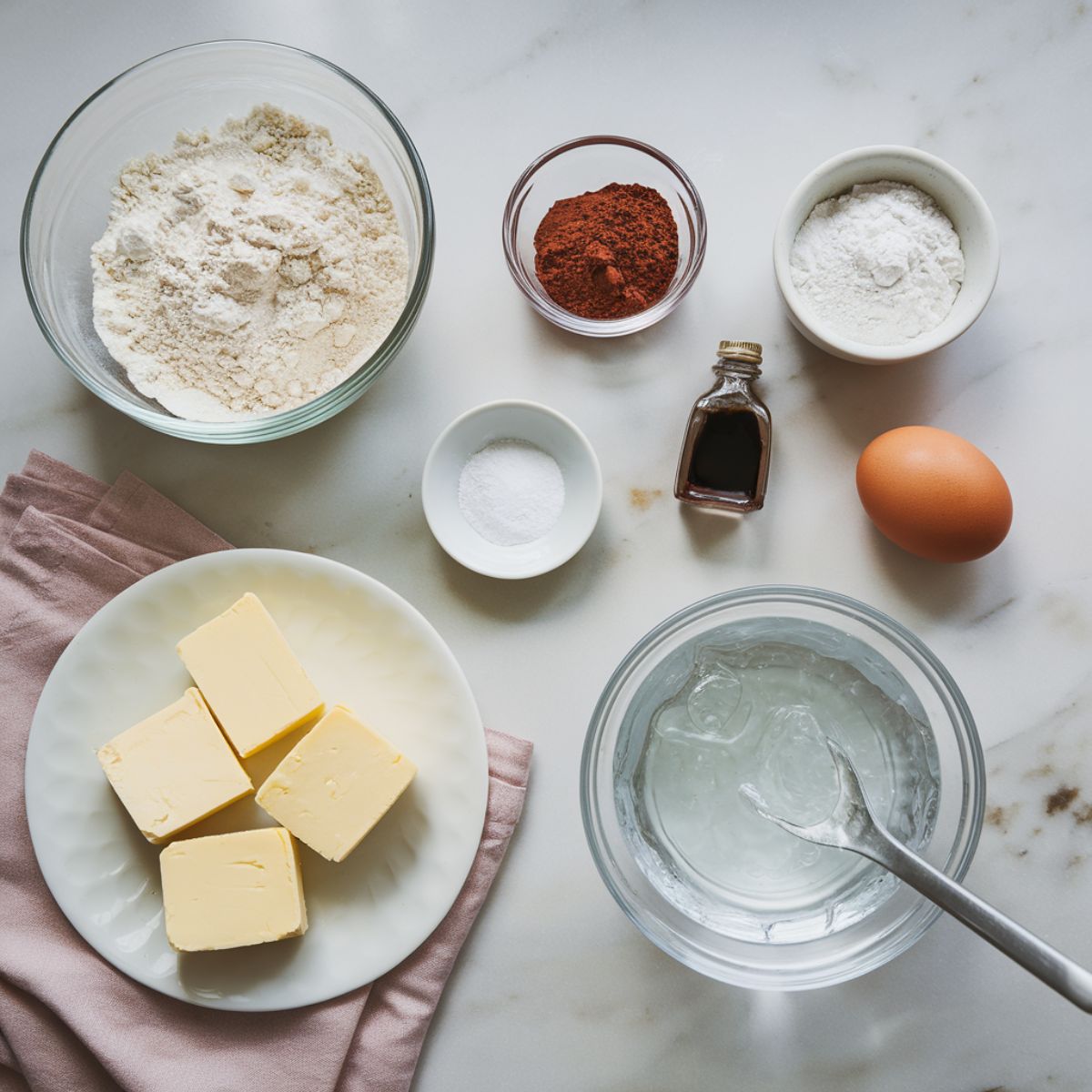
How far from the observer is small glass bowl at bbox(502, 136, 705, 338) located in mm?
1376

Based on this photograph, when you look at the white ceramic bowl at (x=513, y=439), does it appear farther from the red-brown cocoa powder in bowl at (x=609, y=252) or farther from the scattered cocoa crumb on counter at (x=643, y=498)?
the red-brown cocoa powder in bowl at (x=609, y=252)

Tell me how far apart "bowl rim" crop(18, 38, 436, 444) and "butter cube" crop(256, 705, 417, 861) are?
1.34 feet

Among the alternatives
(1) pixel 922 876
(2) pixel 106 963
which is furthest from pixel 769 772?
(2) pixel 106 963

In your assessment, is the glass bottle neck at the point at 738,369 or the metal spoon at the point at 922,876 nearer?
the metal spoon at the point at 922,876

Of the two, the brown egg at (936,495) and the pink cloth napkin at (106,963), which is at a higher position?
the brown egg at (936,495)

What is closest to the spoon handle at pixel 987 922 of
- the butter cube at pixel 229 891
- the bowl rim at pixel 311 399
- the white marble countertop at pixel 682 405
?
the white marble countertop at pixel 682 405

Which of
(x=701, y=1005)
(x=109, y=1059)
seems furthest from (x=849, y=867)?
(x=109, y=1059)

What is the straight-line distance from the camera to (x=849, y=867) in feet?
4.18

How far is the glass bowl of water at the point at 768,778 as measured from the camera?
4.04 feet

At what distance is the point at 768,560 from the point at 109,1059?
119 centimetres

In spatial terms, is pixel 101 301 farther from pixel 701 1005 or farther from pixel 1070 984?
pixel 1070 984

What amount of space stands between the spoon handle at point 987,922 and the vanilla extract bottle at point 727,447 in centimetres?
51

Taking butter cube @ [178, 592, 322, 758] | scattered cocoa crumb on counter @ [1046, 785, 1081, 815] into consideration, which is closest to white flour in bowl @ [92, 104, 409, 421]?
butter cube @ [178, 592, 322, 758]

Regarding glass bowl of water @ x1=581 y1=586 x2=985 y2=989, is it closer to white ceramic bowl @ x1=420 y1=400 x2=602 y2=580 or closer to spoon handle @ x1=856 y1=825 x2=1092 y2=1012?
spoon handle @ x1=856 y1=825 x2=1092 y2=1012
